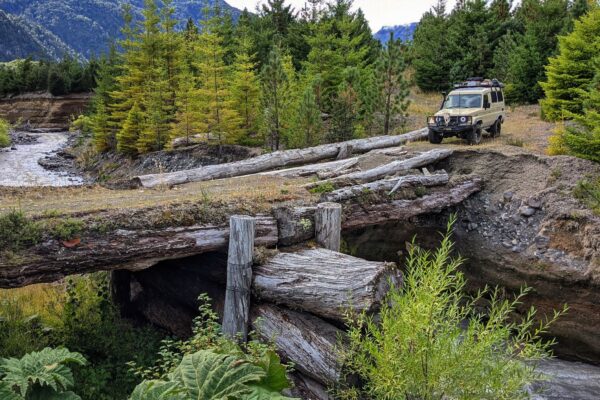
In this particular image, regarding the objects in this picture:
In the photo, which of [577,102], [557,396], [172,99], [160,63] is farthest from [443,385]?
[160,63]

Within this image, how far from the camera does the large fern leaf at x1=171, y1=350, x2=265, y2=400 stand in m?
3.49

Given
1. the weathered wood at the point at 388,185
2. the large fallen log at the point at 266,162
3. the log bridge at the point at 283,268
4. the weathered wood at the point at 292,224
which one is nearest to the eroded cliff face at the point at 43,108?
the large fallen log at the point at 266,162

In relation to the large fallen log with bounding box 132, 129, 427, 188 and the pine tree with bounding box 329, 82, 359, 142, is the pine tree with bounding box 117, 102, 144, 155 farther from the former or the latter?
the large fallen log with bounding box 132, 129, 427, 188

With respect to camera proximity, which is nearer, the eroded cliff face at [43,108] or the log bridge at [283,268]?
the log bridge at [283,268]

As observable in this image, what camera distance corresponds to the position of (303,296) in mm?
6625

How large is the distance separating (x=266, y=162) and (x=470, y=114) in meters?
7.88

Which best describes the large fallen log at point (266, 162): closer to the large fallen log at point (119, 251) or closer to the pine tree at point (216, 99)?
the large fallen log at point (119, 251)

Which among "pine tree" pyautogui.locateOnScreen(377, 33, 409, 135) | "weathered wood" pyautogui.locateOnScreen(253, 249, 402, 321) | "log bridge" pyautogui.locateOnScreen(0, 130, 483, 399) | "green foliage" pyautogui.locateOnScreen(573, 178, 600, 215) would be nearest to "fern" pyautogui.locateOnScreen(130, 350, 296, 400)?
"log bridge" pyautogui.locateOnScreen(0, 130, 483, 399)

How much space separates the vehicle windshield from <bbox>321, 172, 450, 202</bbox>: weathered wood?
6474mm

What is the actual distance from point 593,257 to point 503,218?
2.50 metres

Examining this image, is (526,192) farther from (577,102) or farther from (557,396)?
(577,102)

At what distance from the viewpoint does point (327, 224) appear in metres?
8.59

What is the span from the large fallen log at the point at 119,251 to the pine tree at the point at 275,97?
12.8 m

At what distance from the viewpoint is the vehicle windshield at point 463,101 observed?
702 inches
